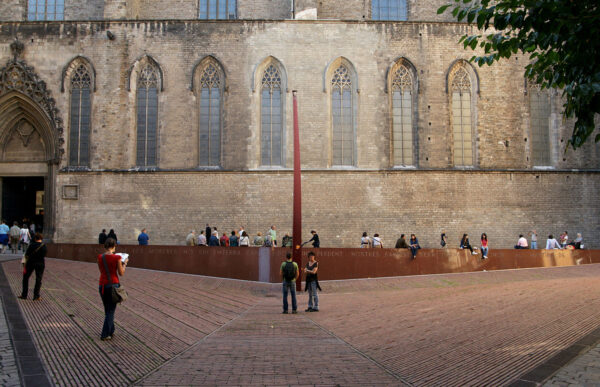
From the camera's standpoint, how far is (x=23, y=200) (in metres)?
27.7

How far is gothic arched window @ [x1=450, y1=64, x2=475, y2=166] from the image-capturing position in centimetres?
2628

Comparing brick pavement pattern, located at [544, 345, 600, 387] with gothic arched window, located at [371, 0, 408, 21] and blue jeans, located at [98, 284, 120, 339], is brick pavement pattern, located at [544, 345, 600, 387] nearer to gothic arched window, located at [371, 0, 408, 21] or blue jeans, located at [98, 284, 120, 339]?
blue jeans, located at [98, 284, 120, 339]

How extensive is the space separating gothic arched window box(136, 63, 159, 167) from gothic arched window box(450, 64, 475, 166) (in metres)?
15.1

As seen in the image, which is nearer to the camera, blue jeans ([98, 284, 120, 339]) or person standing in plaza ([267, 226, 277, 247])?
blue jeans ([98, 284, 120, 339])

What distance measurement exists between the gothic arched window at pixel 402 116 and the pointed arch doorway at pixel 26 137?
16.6 metres

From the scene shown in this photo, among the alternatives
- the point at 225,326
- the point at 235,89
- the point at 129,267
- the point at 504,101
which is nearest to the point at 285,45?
the point at 235,89

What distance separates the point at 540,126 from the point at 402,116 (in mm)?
7433

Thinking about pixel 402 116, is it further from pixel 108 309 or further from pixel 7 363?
pixel 7 363

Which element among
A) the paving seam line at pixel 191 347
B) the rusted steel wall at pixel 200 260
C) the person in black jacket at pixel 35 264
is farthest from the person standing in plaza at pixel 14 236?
the paving seam line at pixel 191 347

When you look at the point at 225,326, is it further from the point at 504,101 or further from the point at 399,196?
the point at 504,101

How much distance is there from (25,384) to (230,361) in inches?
101

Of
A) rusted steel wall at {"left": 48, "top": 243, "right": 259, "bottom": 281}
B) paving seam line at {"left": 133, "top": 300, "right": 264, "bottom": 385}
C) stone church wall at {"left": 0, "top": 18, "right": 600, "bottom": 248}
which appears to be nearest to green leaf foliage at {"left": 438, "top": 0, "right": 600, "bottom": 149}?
paving seam line at {"left": 133, "top": 300, "right": 264, "bottom": 385}

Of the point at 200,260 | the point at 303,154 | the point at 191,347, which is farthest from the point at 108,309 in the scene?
the point at 303,154

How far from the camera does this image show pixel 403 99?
26.2 meters
